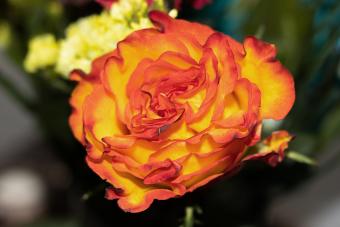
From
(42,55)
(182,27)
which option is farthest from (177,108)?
(42,55)

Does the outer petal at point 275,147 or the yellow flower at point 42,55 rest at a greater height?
the outer petal at point 275,147

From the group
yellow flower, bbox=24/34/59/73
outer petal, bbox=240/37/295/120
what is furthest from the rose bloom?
yellow flower, bbox=24/34/59/73

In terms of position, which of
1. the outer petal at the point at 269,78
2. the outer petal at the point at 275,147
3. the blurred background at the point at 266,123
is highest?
the outer petal at the point at 269,78

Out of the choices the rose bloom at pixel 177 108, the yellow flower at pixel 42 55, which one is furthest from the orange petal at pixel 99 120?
the yellow flower at pixel 42 55

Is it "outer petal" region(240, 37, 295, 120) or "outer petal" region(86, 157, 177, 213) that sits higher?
"outer petal" region(240, 37, 295, 120)

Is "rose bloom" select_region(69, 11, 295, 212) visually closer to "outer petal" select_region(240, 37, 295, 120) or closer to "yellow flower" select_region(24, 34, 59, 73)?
"outer petal" select_region(240, 37, 295, 120)

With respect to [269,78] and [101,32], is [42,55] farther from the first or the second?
[269,78]

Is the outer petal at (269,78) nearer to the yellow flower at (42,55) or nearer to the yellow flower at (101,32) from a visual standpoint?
the yellow flower at (101,32)

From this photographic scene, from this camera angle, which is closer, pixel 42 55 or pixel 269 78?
pixel 269 78

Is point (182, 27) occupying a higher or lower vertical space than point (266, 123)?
higher
